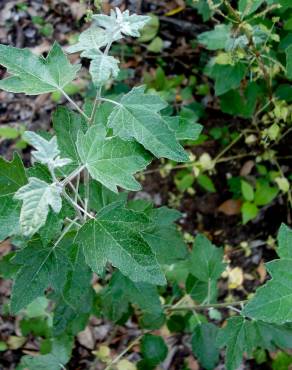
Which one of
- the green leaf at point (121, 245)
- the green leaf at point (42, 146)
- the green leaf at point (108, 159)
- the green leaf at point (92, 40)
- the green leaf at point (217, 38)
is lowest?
the green leaf at point (121, 245)

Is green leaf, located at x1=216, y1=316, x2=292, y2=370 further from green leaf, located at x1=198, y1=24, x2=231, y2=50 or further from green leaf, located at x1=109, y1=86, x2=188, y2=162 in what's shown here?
green leaf, located at x1=198, y1=24, x2=231, y2=50

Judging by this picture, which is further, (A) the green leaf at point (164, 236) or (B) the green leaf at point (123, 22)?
(A) the green leaf at point (164, 236)

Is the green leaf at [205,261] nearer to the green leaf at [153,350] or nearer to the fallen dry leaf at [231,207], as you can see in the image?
the green leaf at [153,350]

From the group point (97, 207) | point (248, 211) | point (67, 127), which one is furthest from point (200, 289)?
point (67, 127)

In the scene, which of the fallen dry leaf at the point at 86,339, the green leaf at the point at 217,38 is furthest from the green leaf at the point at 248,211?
the fallen dry leaf at the point at 86,339

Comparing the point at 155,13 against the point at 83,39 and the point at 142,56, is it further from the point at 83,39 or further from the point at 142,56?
the point at 83,39

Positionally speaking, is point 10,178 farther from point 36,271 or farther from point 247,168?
point 247,168

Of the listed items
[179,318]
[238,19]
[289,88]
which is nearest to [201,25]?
[289,88]
